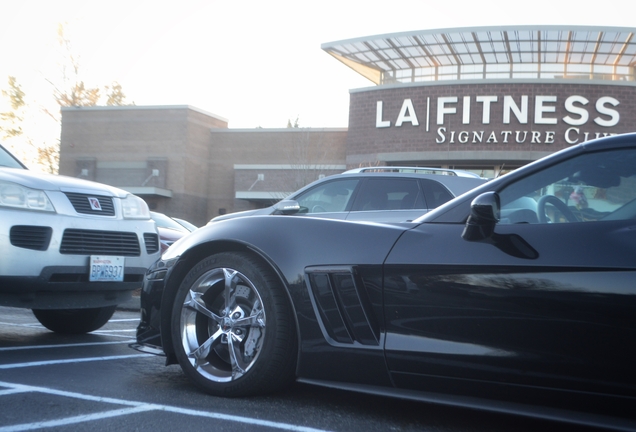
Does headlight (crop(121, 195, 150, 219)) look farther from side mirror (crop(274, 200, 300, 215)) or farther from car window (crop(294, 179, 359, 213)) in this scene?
car window (crop(294, 179, 359, 213))

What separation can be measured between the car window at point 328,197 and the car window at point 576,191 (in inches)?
190

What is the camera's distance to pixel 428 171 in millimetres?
7926

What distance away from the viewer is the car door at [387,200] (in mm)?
7492

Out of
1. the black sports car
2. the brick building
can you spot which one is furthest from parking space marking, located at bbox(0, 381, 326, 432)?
the brick building

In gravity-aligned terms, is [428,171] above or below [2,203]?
above

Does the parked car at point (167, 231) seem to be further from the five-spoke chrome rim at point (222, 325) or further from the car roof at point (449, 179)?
the five-spoke chrome rim at point (222, 325)

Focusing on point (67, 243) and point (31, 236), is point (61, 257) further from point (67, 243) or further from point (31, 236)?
point (31, 236)

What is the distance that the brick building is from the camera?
24.8 meters

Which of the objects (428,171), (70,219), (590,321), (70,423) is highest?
(428,171)

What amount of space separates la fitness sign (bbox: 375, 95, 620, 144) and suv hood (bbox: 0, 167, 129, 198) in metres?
21.0

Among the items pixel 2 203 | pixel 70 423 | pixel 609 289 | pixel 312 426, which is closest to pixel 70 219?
pixel 2 203

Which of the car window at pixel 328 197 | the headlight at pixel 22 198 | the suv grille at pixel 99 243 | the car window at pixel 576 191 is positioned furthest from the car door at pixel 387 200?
the car window at pixel 576 191

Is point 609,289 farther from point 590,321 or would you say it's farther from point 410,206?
point 410,206

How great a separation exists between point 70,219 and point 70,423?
7.88ft
